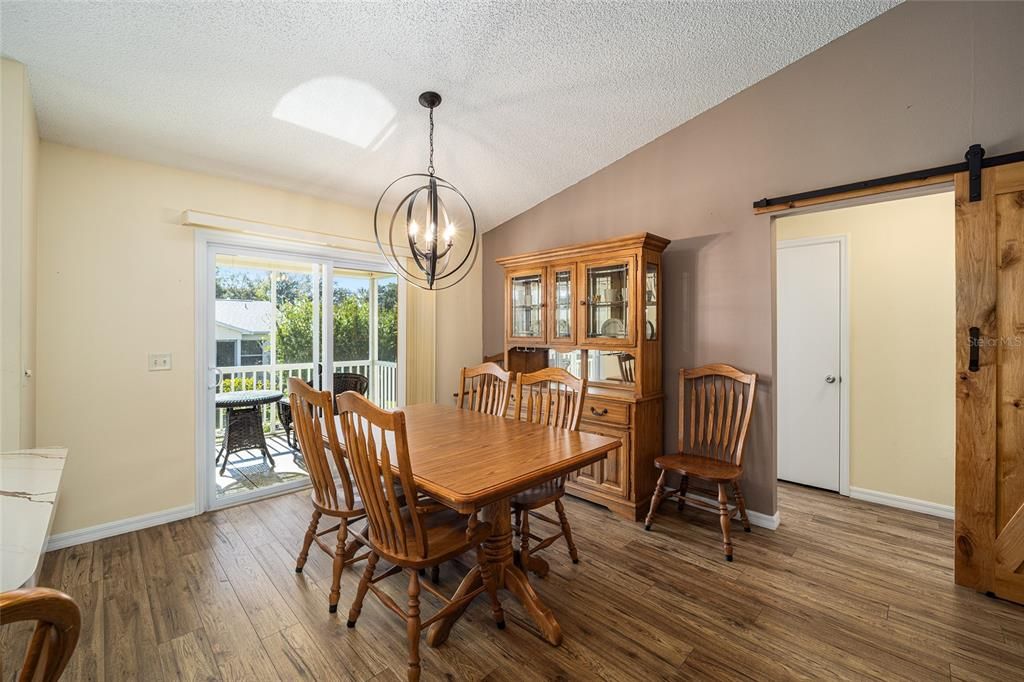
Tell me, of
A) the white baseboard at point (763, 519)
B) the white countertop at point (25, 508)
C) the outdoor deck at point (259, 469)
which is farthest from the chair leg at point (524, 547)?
the outdoor deck at point (259, 469)

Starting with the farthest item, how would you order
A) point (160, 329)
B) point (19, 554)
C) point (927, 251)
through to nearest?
point (927, 251), point (160, 329), point (19, 554)

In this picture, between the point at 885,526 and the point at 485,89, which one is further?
the point at 885,526

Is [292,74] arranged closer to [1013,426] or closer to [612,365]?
[612,365]

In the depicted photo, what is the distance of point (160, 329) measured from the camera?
2936 millimetres

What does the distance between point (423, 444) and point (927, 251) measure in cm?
370

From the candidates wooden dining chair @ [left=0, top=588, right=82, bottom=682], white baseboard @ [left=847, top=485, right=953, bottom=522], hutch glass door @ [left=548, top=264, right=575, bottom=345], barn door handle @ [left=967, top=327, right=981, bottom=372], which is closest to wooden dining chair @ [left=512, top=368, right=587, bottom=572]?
hutch glass door @ [left=548, top=264, right=575, bottom=345]

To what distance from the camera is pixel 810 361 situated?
368cm

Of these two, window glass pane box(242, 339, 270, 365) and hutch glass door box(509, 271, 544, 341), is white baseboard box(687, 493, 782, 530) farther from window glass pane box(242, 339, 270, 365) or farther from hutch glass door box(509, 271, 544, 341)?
window glass pane box(242, 339, 270, 365)

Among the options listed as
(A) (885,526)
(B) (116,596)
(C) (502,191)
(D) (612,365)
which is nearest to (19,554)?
(B) (116,596)

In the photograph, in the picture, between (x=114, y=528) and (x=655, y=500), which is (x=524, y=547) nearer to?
(x=655, y=500)

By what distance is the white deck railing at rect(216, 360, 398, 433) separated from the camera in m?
3.30

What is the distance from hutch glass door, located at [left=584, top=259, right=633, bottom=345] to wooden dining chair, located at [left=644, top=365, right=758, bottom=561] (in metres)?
0.53

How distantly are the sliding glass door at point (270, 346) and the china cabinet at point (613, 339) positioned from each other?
1.53 metres

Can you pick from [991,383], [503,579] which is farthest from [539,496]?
[991,383]
